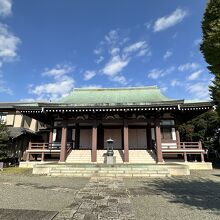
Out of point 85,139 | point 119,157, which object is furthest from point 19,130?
point 119,157

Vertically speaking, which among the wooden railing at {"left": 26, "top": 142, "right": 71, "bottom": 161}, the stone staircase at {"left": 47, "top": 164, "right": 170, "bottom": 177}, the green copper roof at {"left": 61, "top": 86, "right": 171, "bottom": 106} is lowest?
the stone staircase at {"left": 47, "top": 164, "right": 170, "bottom": 177}

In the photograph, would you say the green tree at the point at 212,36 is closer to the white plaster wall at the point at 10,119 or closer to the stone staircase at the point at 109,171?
the stone staircase at the point at 109,171

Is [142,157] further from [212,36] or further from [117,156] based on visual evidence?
[212,36]

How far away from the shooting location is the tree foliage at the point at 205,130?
2272 cm

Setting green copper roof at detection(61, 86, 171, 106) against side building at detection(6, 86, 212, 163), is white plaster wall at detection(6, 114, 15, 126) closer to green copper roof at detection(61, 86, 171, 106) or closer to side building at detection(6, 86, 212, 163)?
side building at detection(6, 86, 212, 163)

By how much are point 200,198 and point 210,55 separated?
489 cm

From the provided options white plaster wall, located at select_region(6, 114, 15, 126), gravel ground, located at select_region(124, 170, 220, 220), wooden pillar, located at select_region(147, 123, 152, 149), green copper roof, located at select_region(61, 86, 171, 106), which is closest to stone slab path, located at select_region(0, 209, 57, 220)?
gravel ground, located at select_region(124, 170, 220, 220)

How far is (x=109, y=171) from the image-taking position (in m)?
11.4

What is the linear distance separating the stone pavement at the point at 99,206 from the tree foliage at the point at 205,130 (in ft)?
63.0

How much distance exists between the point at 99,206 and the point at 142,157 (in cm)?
1029

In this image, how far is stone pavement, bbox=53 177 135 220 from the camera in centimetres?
457

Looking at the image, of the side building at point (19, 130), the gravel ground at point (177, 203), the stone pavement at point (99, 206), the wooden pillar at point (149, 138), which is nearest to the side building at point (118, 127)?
the wooden pillar at point (149, 138)

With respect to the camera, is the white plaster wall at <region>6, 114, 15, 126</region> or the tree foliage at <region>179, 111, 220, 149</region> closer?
the tree foliage at <region>179, 111, 220, 149</region>

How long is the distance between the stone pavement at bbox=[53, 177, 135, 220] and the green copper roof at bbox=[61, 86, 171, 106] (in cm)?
1246
